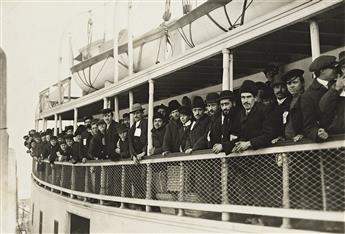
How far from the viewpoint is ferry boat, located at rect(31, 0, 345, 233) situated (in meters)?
4.03

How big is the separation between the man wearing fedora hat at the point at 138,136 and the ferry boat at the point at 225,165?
233 millimetres

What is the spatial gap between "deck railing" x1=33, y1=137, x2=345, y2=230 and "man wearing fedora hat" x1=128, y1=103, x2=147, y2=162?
0.78ft

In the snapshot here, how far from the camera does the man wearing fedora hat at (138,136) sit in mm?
7543

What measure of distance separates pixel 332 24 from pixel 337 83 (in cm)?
153

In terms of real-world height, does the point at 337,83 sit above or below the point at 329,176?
above

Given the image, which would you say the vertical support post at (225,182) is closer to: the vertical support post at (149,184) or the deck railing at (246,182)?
the deck railing at (246,182)

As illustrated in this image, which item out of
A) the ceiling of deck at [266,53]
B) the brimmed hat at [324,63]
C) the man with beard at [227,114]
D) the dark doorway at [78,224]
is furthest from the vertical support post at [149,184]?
the dark doorway at [78,224]

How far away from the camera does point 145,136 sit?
7930 mm

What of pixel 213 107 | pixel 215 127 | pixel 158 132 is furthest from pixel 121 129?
pixel 215 127

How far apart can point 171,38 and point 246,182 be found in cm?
633

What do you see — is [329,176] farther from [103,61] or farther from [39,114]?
[39,114]

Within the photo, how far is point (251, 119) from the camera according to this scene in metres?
4.75

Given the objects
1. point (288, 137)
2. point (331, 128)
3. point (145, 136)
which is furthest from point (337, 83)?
point (145, 136)

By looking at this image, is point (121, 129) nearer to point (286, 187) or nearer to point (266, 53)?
point (266, 53)
